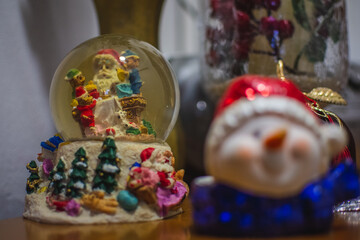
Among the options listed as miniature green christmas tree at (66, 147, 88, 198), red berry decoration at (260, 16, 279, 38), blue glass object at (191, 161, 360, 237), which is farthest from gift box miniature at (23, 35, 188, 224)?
red berry decoration at (260, 16, 279, 38)

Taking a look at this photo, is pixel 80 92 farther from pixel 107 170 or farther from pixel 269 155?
pixel 269 155

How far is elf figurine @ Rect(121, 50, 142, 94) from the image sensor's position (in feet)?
3.80

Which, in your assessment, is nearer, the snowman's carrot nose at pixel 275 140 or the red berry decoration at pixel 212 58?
the snowman's carrot nose at pixel 275 140

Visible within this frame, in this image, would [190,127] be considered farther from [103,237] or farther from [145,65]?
[103,237]

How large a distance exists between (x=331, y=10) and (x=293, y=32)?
18cm

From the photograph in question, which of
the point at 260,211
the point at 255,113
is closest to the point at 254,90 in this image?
the point at 255,113

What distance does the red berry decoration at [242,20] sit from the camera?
146 centimetres

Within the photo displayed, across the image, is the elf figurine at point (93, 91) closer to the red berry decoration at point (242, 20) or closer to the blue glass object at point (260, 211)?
the blue glass object at point (260, 211)

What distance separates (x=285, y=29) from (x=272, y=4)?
95mm

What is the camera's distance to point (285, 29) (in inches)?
56.2

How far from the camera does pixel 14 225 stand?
41.6 inches

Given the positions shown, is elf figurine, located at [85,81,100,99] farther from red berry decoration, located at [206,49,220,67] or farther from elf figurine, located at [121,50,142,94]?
red berry decoration, located at [206,49,220,67]

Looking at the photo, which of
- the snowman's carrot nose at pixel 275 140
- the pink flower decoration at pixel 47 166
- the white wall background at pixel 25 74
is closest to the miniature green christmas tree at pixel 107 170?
the pink flower decoration at pixel 47 166

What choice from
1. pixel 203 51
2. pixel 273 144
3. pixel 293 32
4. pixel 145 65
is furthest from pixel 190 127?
pixel 273 144
